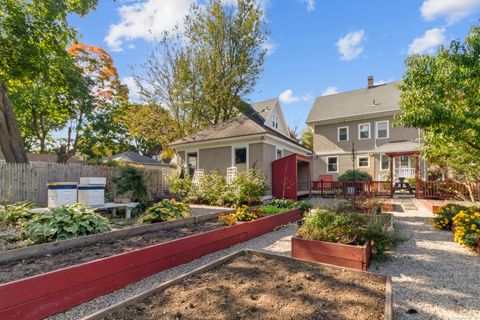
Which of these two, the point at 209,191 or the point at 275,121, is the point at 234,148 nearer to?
the point at 209,191

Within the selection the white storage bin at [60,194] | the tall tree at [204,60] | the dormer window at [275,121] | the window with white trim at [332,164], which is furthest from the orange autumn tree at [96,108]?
the window with white trim at [332,164]

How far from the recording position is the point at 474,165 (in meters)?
7.60

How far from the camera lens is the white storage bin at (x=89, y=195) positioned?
24.2 ft

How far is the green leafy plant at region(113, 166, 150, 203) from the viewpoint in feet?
27.6

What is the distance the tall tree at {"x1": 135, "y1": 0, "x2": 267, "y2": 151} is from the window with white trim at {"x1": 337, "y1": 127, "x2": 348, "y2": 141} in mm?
9064

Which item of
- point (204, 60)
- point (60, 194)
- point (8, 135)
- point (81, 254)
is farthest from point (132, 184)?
point (204, 60)

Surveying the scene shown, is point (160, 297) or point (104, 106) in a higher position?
point (104, 106)

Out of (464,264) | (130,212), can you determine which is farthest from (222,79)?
(464,264)

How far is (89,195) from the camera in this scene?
7.41 metres

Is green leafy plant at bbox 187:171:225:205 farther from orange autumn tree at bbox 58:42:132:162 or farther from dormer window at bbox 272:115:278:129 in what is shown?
orange autumn tree at bbox 58:42:132:162

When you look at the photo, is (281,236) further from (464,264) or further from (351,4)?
(351,4)

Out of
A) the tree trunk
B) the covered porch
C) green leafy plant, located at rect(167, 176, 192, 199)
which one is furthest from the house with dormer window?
the tree trunk

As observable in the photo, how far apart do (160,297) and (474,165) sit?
32.2 ft

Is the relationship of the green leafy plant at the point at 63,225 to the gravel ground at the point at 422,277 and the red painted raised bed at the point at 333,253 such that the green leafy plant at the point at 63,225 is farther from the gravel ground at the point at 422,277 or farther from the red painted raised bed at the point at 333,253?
the red painted raised bed at the point at 333,253
